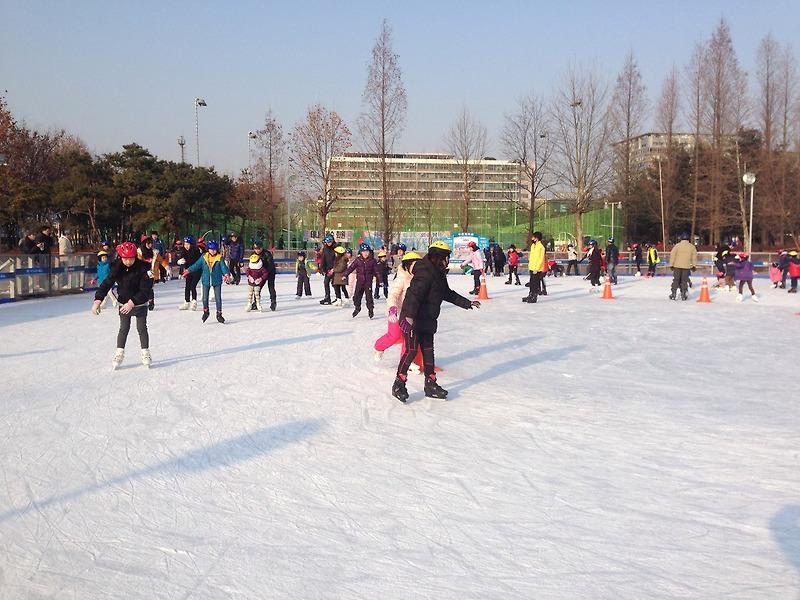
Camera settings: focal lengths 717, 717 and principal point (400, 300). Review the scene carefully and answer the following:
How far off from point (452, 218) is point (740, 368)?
37.3 metres

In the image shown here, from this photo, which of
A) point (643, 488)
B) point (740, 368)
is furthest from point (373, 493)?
point (740, 368)

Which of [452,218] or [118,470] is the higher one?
[452,218]

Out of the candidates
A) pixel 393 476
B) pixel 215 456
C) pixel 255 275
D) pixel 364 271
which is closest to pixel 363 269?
pixel 364 271

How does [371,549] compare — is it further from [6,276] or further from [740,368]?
[6,276]

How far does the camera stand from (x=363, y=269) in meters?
13.1

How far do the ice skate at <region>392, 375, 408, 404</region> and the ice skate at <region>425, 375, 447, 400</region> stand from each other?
29cm

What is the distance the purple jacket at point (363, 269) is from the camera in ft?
42.6

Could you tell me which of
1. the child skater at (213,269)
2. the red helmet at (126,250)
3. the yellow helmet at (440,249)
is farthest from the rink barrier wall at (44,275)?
the yellow helmet at (440,249)

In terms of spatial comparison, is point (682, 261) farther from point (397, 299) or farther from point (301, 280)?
point (397, 299)

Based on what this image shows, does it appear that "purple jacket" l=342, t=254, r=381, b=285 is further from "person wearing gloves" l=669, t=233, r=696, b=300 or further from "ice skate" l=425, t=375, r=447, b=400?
"person wearing gloves" l=669, t=233, r=696, b=300

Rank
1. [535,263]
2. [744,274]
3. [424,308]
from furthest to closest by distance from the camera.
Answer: [744,274], [535,263], [424,308]

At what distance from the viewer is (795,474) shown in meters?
4.69

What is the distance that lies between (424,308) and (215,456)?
2.50 metres

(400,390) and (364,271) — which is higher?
(364,271)
